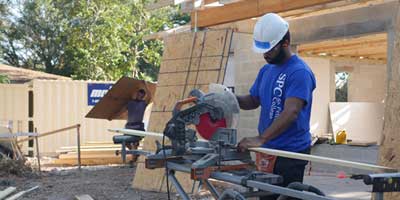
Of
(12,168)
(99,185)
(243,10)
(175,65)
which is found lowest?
(99,185)

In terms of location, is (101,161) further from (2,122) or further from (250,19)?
(250,19)

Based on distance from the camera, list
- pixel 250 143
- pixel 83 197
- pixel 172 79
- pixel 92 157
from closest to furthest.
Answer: pixel 250 143 → pixel 83 197 → pixel 172 79 → pixel 92 157

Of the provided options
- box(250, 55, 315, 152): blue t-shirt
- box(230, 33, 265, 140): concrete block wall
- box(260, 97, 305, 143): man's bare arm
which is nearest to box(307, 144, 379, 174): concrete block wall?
box(230, 33, 265, 140): concrete block wall

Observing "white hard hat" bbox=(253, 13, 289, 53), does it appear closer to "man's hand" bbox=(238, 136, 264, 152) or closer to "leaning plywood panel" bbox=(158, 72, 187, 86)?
"man's hand" bbox=(238, 136, 264, 152)

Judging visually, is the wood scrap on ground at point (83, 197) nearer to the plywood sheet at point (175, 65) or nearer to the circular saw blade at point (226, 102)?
the plywood sheet at point (175, 65)

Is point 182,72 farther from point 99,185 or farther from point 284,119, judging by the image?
point 284,119

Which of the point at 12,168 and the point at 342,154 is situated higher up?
the point at 342,154

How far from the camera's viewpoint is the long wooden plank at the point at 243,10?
754 centimetres

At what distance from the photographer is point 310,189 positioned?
277 centimetres

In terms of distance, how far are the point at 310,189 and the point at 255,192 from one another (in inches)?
15.4

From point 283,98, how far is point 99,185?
576cm

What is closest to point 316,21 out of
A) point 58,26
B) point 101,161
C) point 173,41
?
point 173,41

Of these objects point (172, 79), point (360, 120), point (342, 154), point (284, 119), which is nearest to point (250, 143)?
point (284, 119)

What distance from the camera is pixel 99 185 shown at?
8430mm
